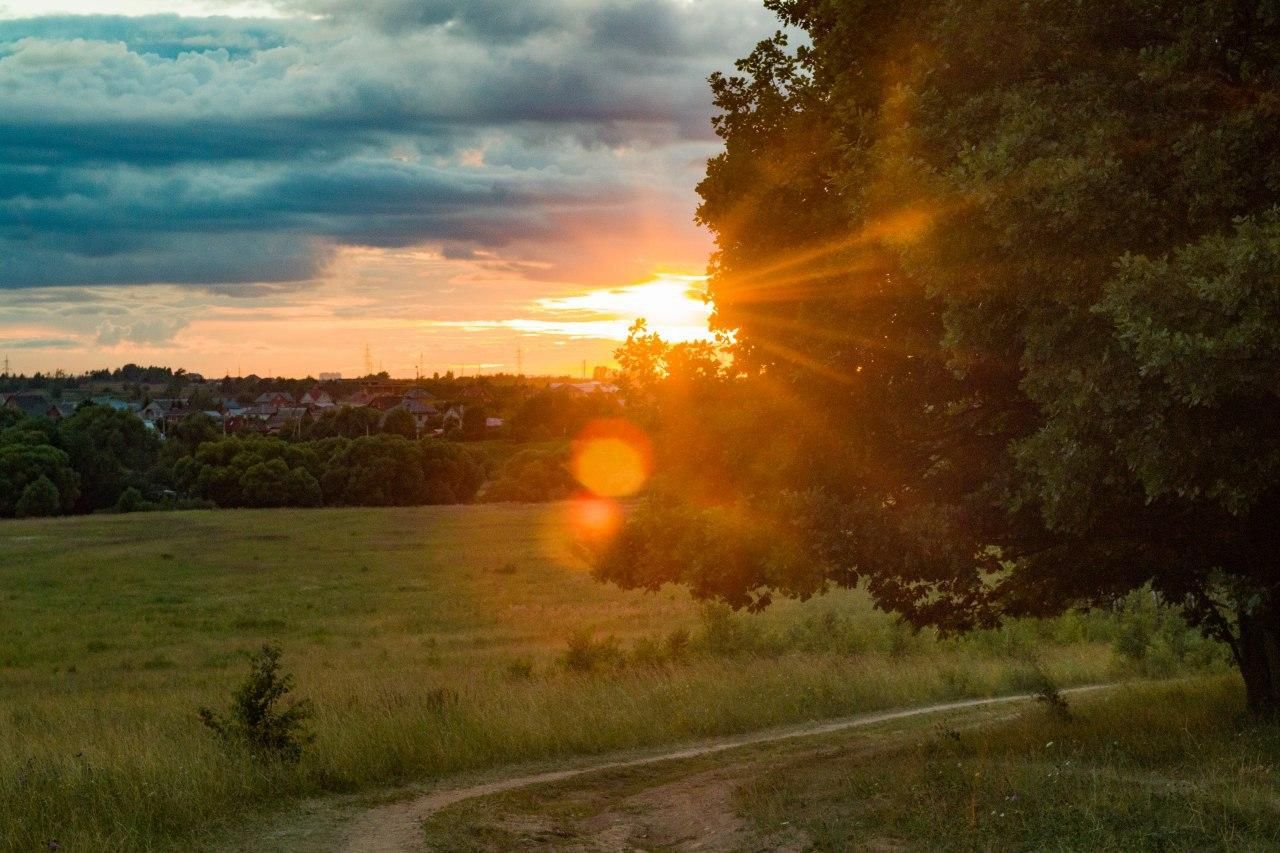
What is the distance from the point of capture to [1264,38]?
1038 centimetres

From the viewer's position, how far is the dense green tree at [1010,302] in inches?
361

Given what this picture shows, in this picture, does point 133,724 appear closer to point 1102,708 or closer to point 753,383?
point 753,383

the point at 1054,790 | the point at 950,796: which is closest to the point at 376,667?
the point at 950,796

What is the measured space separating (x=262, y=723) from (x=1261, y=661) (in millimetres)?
10731

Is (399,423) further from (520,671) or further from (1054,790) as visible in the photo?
(1054,790)

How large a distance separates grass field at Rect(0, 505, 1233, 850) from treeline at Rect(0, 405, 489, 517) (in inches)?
925

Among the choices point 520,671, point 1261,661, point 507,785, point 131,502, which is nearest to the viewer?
point 507,785

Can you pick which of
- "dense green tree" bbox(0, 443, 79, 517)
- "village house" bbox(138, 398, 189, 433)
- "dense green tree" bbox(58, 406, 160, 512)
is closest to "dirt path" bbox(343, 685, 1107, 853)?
"dense green tree" bbox(0, 443, 79, 517)

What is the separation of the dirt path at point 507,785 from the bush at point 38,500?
82688 mm

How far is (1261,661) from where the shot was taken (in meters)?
14.5

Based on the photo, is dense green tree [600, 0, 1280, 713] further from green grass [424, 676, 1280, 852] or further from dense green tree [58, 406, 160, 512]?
dense green tree [58, 406, 160, 512]

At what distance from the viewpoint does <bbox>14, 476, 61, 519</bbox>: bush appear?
8862 cm

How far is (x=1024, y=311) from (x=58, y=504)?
91818 mm

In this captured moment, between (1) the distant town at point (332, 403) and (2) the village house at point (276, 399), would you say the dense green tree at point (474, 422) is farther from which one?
(2) the village house at point (276, 399)
